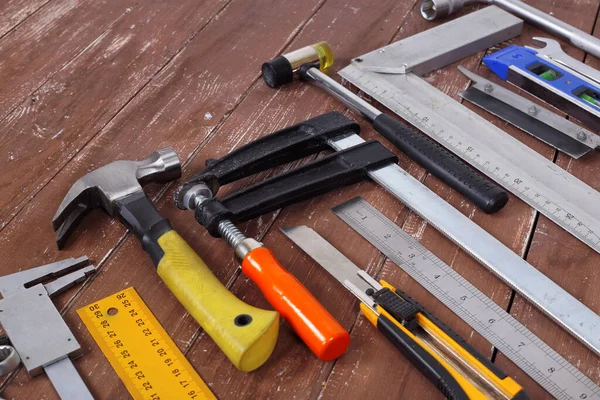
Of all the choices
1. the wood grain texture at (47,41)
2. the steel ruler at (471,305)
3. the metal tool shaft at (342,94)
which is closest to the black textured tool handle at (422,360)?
the steel ruler at (471,305)

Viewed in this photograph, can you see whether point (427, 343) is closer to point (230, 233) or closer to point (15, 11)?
point (230, 233)

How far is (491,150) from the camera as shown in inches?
55.1

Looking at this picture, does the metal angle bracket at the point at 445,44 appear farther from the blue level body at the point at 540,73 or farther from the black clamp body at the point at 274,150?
the black clamp body at the point at 274,150

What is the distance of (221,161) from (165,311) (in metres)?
0.33

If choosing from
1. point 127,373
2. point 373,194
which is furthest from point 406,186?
point 127,373

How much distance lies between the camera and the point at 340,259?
1188mm

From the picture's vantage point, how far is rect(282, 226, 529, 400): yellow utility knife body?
3.12 ft

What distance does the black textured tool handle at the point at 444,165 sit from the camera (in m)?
1.29

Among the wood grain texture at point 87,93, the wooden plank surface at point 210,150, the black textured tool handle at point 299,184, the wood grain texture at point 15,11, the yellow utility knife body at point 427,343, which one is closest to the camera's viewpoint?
the yellow utility knife body at point 427,343

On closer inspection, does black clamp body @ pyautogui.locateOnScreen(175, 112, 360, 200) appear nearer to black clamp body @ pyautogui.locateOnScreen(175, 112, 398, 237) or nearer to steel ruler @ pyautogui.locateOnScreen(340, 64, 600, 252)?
black clamp body @ pyautogui.locateOnScreen(175, 112, 398, 237)

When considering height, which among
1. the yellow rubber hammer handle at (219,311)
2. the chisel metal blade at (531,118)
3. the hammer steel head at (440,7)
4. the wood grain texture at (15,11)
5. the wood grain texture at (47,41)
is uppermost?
the wood grain texture at (15,11)

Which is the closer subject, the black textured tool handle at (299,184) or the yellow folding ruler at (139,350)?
the yellow folding ruler at (139,350)

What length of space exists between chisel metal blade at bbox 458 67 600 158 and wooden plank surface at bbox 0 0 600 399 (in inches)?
1.1

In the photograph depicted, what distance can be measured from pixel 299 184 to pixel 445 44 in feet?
2.13
